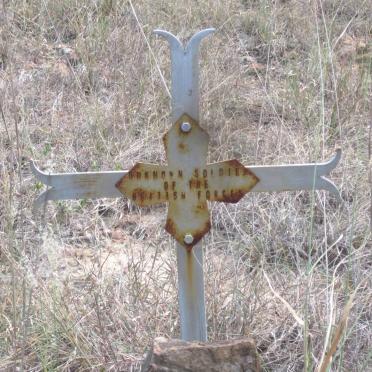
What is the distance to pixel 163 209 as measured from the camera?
2.51 meters

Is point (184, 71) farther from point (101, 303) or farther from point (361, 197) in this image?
point (361, 197)

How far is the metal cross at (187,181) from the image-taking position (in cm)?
150

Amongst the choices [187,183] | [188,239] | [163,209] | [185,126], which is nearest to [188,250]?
[188,239]

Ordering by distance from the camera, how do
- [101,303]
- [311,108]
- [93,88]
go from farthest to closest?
[93,88] < [311,108] < [101,303]

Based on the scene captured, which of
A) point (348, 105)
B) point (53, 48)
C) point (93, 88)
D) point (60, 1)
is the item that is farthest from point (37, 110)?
point (348, 105)

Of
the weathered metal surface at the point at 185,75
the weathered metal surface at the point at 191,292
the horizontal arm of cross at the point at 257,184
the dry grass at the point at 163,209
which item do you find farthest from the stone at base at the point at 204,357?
the weathered metal surface at the point at 185,75

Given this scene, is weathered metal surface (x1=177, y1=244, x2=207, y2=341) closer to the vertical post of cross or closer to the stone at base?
the vertical post of cross

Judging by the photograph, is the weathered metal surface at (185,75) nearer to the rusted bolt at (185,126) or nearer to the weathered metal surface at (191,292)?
the rusted bolt at (185,126)

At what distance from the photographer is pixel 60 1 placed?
3598 millimetres

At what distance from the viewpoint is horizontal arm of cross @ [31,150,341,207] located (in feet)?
5.02

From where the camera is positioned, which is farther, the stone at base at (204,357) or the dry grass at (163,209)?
the dry grass at (163,209)

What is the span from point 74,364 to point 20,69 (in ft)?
5.76

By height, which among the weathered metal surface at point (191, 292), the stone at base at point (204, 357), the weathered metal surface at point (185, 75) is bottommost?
the stone at base at point (204, 357)

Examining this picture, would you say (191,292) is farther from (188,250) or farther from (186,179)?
(186,179)
